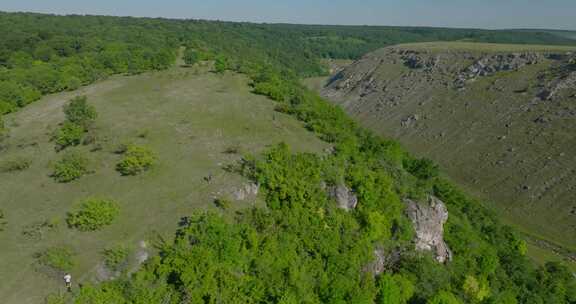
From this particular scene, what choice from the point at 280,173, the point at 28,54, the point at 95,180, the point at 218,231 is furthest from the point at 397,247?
the point at 28,54

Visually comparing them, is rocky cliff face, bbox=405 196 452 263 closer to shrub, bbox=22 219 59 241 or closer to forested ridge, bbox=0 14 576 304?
forested ridge, bbox=0 14 576 304

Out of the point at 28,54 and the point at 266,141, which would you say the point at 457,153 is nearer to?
the point at 266,141

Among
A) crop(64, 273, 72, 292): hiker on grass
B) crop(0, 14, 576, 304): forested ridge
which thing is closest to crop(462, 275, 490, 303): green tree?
crop(0, 14, 576, 304): forested ridge

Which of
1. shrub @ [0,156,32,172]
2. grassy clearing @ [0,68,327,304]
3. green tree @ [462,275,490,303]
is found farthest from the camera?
shrub @ [0,156,32,172]


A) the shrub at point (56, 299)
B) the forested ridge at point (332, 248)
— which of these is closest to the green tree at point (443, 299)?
the forested ridge at point (332, 248)

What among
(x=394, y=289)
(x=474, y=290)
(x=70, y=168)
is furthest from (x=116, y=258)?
(x=474, y=290)

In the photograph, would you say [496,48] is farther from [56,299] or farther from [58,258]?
[56,299]
